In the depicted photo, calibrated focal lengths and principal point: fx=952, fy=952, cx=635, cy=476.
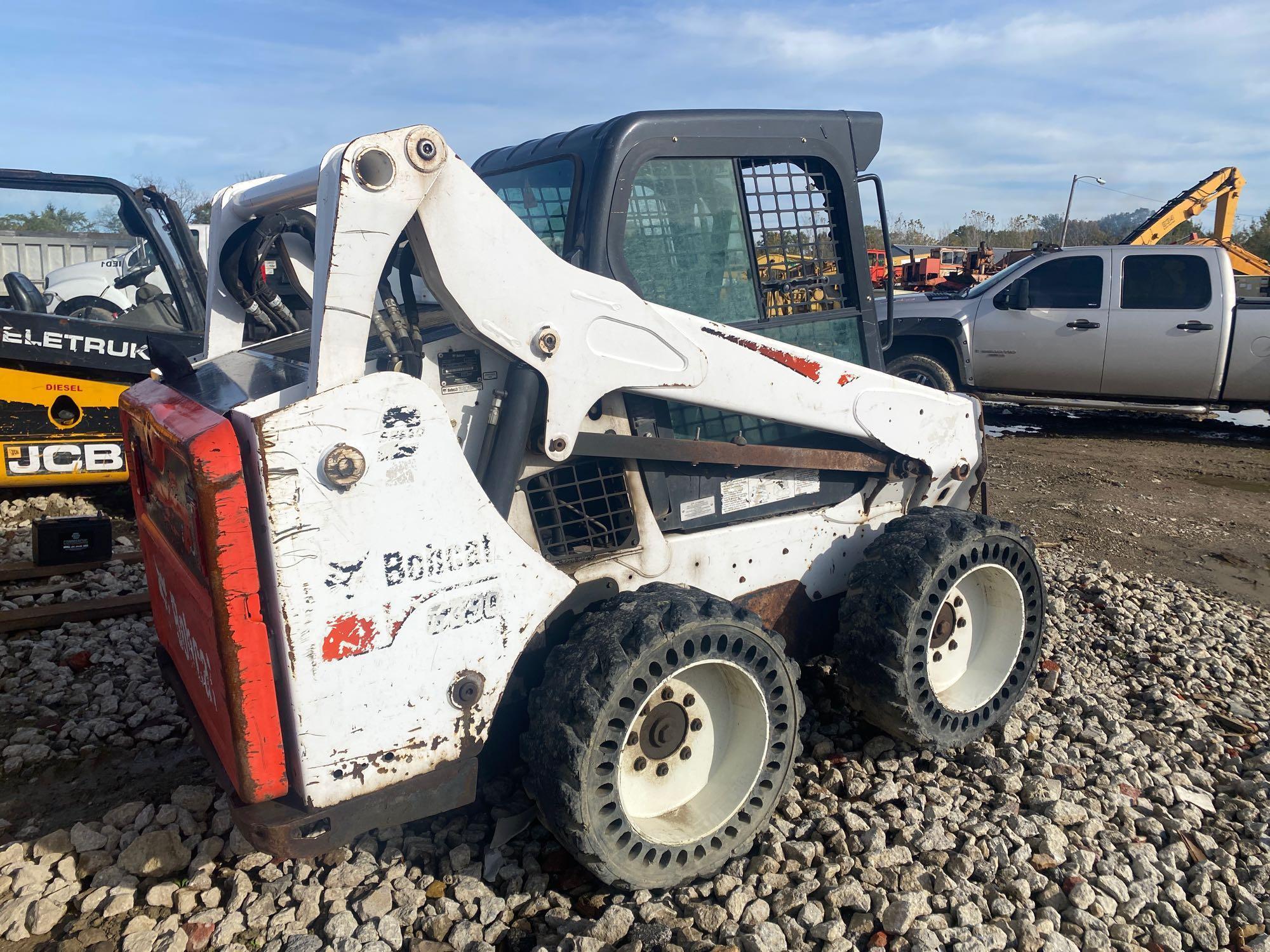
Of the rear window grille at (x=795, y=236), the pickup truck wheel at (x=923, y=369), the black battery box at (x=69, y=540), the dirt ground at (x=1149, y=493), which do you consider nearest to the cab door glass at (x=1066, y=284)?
the pickup truck wheel at (x=923, y=369)

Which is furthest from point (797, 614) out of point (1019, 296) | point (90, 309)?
point (1019, 296)

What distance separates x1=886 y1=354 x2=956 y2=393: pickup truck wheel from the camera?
9.48 m

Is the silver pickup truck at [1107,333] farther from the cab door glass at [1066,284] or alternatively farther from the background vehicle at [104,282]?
the background vehicle at [104,282]

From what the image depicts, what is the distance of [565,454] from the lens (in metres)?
2.71

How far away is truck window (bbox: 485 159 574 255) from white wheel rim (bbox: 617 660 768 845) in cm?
145

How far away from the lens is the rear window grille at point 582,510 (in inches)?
112

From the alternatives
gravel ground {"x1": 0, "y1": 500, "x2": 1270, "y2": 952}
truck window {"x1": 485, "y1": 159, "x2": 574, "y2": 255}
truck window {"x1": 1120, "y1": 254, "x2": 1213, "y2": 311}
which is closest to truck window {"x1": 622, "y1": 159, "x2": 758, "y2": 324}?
truck window {"x1": 485, "y1": 159, "x2": 574, "y2": 255}

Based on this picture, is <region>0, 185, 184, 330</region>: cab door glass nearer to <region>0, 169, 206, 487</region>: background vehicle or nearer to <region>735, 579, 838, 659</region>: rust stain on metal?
<region>0, 169, 206, 487</region>: background vehicle

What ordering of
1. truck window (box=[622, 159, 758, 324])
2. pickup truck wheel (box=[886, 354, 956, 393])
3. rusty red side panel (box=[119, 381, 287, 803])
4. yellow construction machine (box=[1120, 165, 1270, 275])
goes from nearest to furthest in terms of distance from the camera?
1. rusty red side panel (box=[119, 381, 287, 803])
2. truck window (box=[622, 159, 758, 324])
3. pickup truck wheel (box=[886, 354, 956, 393])
4. yellow construction machine (box=[1120, 165, 1270, 275])

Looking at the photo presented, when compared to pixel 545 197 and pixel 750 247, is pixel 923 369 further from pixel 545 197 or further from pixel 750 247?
pixel 545 197

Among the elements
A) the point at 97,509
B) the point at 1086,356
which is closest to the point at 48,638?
the point at 97,509

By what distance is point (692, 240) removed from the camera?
3.20m

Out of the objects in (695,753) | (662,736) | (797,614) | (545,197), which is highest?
(545,197)

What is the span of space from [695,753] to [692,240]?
168 cm
